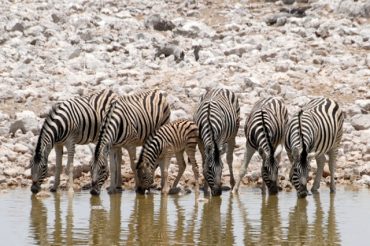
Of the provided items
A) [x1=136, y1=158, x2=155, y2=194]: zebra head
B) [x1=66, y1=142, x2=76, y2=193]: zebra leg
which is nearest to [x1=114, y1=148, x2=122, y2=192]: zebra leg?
[x1=136, y1=158, x2=155, y2=194]: zebra head

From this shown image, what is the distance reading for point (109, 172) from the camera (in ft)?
57.3

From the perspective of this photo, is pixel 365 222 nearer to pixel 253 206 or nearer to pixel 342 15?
pixel 253 206

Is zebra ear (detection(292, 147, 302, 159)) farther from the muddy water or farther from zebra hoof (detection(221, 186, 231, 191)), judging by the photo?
zebra hoof (detection(221, 186, 231, 191))

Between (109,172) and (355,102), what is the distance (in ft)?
21.1

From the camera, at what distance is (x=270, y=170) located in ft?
53.9

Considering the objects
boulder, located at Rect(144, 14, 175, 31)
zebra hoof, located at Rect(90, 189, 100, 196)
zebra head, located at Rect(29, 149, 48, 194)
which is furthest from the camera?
boulder, located at Rect(144, 14, 175, 31)

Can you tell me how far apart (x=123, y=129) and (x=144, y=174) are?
829 mm

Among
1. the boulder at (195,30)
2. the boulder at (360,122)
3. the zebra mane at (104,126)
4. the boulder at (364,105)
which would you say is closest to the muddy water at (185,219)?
the zebra mane at (104,126)

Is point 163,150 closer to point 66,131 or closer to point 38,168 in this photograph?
point 66,131

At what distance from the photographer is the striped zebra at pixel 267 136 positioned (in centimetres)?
1644

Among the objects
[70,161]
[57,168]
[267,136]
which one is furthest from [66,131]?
[267,136]

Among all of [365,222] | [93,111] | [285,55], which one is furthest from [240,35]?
[365,222]

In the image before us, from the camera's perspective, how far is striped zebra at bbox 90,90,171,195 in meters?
16.2

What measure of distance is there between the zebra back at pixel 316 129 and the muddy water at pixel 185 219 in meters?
0.74
